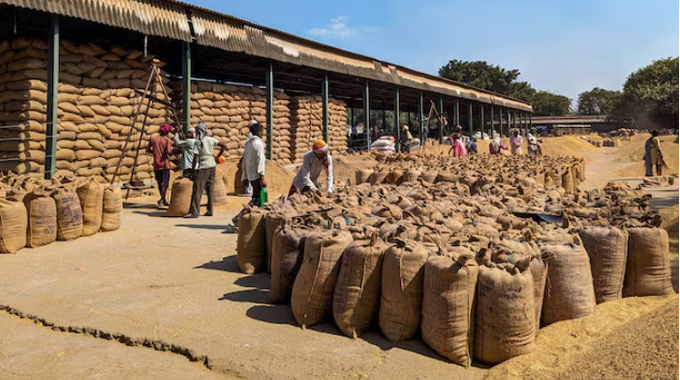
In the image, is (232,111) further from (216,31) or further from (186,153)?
(186,153)

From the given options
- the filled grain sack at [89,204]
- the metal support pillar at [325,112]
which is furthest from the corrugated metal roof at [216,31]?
the filled grain sack at [89,204]

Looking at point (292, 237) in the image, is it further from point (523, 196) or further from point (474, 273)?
point (523, 196)

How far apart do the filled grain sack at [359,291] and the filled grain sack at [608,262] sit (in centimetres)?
152

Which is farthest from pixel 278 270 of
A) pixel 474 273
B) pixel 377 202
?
pixel 377 202

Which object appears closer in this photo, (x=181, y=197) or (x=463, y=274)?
(x=463, y=274)

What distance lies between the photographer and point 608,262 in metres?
3.23

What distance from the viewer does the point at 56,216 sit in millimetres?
5527

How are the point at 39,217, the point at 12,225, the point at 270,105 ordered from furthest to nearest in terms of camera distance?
the point at 270,105
the point at 39,217
the point at 12,225

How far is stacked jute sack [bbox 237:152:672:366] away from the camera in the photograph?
254 centimetres

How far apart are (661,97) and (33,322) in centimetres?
5568

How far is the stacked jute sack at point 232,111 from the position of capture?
1221cm

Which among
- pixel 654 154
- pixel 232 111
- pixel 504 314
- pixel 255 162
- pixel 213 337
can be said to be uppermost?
pixel 232 111

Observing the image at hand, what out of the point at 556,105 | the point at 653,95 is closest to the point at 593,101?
the point at 556,105

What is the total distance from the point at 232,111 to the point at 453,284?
11.3 meters
